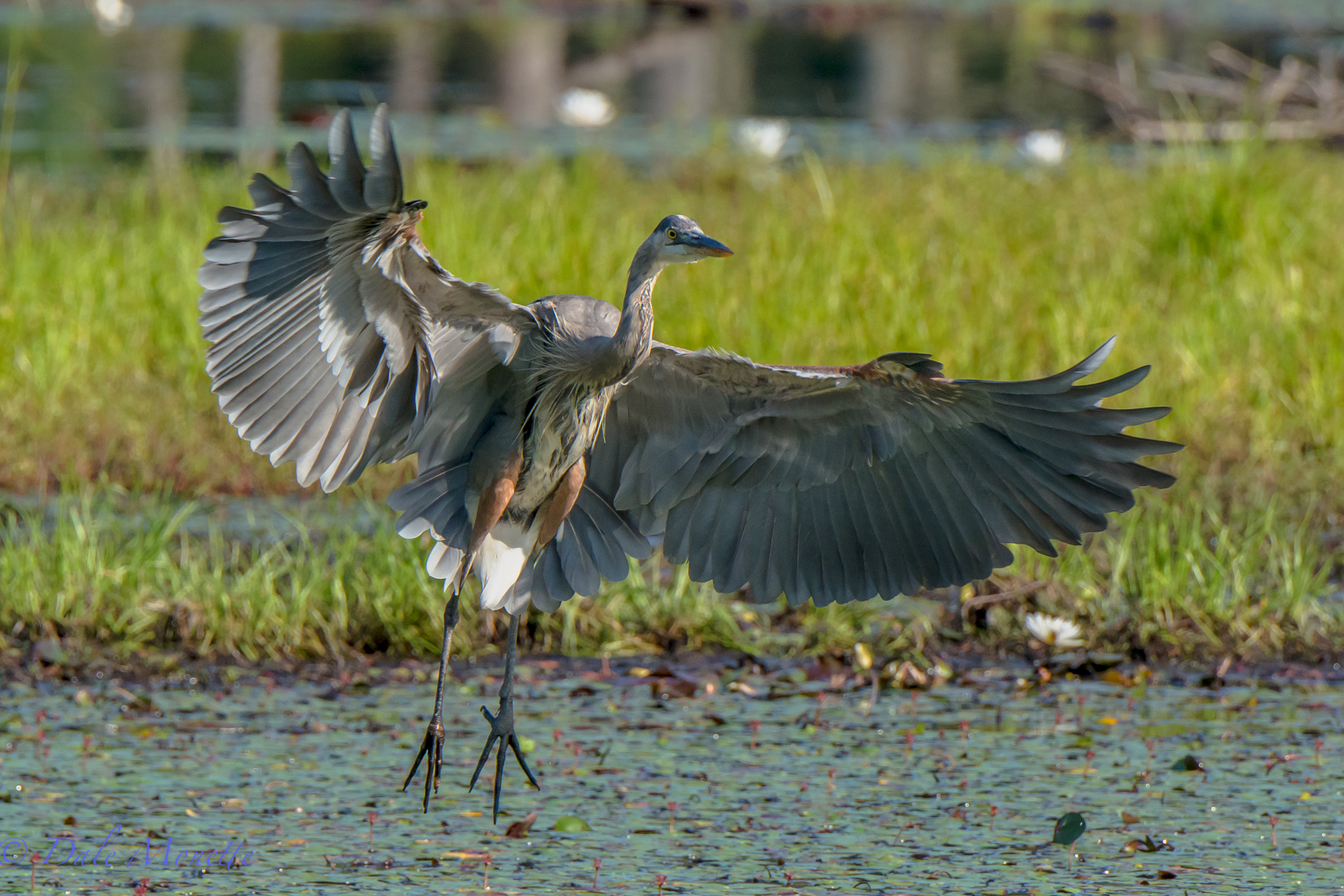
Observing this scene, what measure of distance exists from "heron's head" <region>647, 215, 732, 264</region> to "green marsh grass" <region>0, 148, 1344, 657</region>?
1652mm

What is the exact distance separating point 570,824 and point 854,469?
975 mm

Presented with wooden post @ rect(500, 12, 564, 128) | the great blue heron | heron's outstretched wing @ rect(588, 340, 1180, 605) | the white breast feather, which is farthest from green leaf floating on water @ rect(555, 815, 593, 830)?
wooden post @ rect(500, 12, 564, 128)

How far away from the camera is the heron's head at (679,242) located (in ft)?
11.3

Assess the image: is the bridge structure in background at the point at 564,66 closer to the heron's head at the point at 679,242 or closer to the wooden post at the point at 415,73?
the wooden post at the point at 415,73

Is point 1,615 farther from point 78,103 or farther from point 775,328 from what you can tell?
point 78,103

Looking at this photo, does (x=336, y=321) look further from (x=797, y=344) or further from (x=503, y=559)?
(x=797, y=344)

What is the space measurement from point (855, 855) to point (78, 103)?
1128 centimetres

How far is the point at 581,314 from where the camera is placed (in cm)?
379

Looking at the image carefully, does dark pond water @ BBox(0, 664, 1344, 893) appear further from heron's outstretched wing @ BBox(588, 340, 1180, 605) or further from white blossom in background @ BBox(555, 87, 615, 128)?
white blossom in background @ BBox(555, 87, 615, 128)

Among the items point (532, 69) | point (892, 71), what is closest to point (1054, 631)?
point (532, 69)

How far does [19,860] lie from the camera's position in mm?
3523

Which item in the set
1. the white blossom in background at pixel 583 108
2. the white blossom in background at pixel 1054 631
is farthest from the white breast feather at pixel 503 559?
the white blossom in background at pixel 583 108

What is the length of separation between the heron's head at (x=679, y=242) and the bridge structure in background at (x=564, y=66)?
4.25m

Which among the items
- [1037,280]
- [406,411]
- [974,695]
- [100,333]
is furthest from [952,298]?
[406,411]
